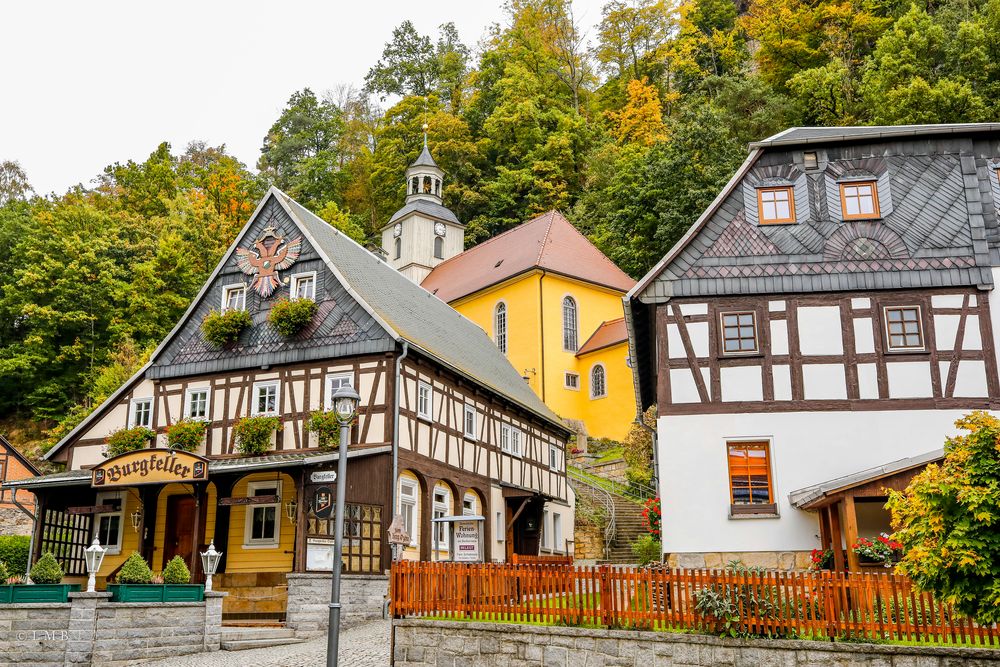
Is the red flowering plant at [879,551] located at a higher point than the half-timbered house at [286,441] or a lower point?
lower

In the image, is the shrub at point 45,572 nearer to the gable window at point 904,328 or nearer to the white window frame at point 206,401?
the white window frame at point 206,401

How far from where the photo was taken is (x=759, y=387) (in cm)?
1842

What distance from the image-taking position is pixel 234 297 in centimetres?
2467

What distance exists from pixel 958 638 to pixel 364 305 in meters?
14.6

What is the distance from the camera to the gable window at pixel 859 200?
19172 millimetres

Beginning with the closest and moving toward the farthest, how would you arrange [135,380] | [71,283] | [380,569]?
[380,569] < [135,380] < [71,283]

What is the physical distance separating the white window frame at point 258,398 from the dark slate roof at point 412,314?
3.04 metres

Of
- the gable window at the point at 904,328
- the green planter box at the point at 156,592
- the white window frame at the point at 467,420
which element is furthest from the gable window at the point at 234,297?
the gable window at the point at 904,328

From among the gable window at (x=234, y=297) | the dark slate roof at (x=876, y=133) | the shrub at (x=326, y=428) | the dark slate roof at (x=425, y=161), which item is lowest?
the shrub at (x=326, y=428)

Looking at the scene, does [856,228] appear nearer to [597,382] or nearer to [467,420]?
[467,420]

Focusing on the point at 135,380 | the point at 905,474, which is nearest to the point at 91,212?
the point at 135,380

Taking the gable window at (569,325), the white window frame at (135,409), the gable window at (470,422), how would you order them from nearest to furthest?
the white window frame at (135,409)
the gable window at (470,422)
the gable window at (569,325)

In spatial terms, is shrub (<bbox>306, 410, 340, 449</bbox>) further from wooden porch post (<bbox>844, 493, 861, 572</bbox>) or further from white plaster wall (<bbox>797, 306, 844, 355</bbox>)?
wooden porch post (<bbox>844, 493, 861, 572</bbox>)

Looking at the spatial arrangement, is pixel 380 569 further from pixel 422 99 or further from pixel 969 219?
pixel 422 99
